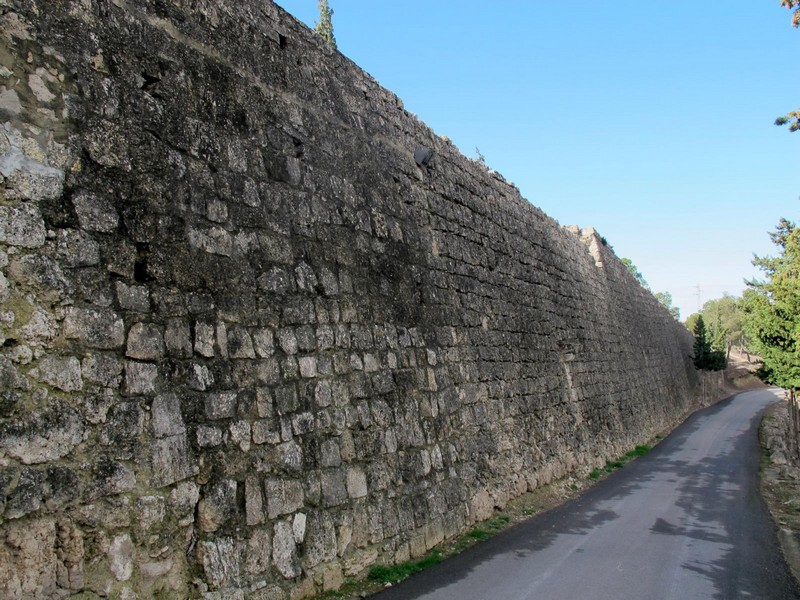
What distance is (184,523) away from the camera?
4324 millimetres

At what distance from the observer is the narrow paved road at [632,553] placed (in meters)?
6.01

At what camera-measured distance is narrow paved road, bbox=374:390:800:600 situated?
19.7 feet

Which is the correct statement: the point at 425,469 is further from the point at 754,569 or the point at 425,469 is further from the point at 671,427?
the point at 671,427

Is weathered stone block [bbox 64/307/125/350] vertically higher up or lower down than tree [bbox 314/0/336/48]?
lower down

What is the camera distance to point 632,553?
7.43 metres

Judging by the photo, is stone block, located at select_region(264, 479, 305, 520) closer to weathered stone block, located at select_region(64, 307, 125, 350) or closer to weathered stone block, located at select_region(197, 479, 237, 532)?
weathered stone block, located at select_region(197, 479, 237, 532)

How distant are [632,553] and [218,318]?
575cm

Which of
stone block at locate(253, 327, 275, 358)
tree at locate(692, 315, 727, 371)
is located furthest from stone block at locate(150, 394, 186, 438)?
tree at locate(692, 315, 727, 371)

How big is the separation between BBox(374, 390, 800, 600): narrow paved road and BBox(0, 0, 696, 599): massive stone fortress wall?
27.9 inches

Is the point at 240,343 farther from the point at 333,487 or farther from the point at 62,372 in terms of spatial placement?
the point at 333,487

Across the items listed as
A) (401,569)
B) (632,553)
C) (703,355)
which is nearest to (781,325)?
(632,553)

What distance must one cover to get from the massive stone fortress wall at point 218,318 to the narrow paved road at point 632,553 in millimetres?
708

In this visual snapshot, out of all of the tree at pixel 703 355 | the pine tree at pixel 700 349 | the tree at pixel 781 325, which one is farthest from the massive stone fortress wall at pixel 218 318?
the tree at pixel 703 355

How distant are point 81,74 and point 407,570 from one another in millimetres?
5285
